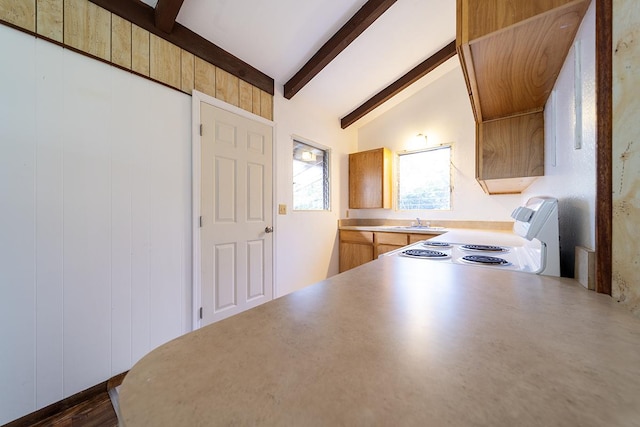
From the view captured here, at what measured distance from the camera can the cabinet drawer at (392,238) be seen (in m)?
2.89

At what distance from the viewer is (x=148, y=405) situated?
0.87 ft

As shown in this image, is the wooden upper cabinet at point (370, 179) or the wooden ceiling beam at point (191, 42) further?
the wooden upper cabinet at point (370, 179)

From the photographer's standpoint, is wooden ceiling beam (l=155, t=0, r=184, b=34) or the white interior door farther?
the white interior door

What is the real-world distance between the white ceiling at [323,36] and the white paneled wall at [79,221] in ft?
2.24

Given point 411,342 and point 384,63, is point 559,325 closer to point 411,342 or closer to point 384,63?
point 411,342

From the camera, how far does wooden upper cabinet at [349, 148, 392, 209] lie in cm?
337

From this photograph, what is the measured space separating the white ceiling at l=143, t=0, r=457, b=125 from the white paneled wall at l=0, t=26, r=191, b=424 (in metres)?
0.68

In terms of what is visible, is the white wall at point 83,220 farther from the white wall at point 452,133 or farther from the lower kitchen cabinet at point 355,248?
the white wall at point 452,133

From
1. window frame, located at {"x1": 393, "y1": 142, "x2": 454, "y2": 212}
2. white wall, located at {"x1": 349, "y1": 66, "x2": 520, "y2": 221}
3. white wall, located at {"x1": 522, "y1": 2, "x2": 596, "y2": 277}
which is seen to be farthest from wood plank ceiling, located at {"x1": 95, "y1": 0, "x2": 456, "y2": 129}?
white wall, located at {"x1": 522, "y1": 2, "x2": 596, "y2": 277}

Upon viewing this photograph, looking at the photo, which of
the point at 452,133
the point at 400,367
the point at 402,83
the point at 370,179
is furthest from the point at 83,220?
the point at 452,133

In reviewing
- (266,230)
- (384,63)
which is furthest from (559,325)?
(384,63)

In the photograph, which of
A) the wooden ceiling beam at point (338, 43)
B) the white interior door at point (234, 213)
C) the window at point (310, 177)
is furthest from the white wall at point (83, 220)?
the window at point (310, 177)

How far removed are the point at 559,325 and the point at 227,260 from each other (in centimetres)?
204

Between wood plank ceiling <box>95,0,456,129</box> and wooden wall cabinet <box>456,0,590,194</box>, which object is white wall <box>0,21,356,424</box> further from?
wooden wall cabinet <box>456,0,590,194</box>
